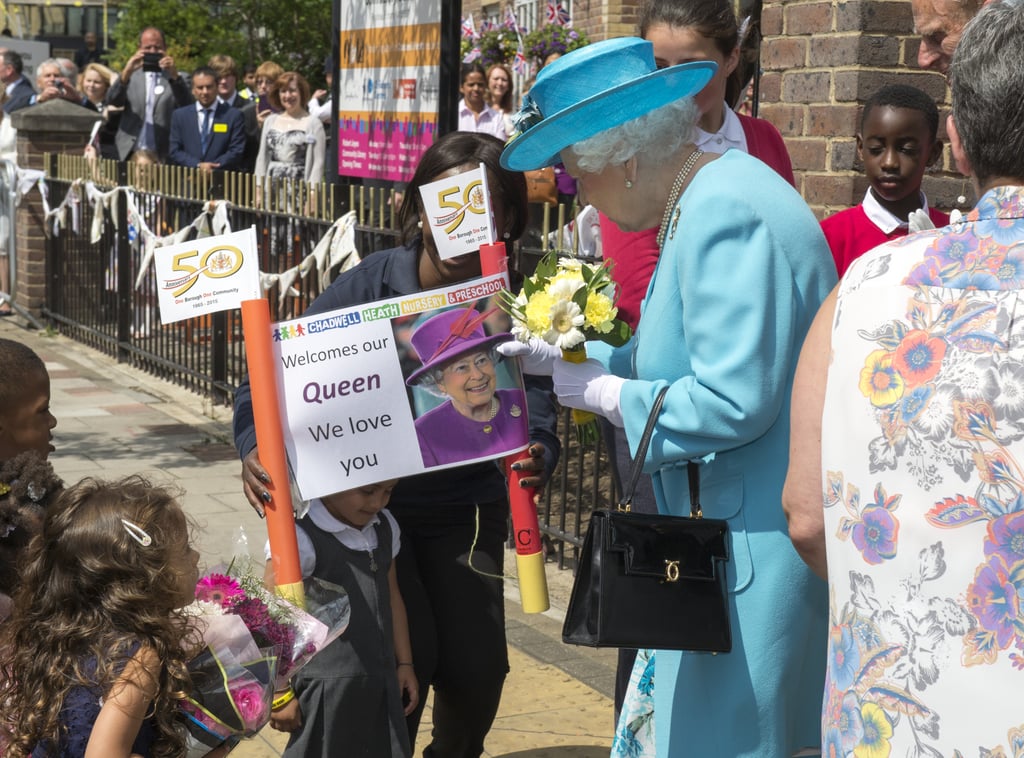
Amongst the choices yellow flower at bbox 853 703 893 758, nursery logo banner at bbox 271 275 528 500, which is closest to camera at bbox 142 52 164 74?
nursery logo banner at bbox 271 275 528 500

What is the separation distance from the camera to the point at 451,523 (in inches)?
144

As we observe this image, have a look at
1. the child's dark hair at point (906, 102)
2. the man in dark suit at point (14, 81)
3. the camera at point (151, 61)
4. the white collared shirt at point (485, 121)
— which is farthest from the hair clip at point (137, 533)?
the man in dark suit at point (14, 81)

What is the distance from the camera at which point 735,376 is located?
2.47 meters

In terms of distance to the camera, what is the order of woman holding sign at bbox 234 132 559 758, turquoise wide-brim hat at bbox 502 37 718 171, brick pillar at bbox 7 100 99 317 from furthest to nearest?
brick pillar at bbox 7 100 99 317 < woman holding sign at bbox 234 132 559 758 < turquoise wide-brim hat at bbox 502 37 718 171

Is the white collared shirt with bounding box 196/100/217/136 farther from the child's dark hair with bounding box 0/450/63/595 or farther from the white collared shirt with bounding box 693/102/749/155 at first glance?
the child's dark hair with bounding box 0/450/63/595

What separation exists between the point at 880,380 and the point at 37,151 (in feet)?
42.2

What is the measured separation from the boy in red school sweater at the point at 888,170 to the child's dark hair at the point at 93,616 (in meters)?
2.72

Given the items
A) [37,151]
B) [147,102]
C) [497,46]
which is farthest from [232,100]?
[497,46]

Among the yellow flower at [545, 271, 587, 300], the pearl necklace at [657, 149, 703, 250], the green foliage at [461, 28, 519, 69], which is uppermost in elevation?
the green foliage at [461, 28, 519, 69]

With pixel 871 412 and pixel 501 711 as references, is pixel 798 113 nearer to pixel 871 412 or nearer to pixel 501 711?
pixel 501 711

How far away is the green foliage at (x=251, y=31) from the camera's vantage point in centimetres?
2530

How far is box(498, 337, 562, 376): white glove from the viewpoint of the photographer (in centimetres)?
290

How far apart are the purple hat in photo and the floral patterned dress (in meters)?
1.26

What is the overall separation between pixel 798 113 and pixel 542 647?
7.52 feet
